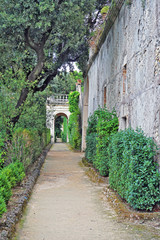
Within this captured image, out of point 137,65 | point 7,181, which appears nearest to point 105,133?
point 137,65

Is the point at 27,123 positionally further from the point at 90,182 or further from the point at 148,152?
the point at 148,152

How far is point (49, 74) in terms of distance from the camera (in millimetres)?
15211

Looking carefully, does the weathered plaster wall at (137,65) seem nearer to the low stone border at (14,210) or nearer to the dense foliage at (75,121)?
the low stone border at (14,210)

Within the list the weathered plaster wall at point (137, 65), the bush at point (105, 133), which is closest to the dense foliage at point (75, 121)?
the weathered plaster wall at point (137, 65)

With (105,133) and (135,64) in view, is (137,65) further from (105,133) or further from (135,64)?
(105,133)

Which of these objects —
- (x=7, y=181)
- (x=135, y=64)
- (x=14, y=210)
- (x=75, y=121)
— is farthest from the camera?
(x=75, y=121)

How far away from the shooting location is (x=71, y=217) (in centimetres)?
582

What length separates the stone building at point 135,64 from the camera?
19.5 feet

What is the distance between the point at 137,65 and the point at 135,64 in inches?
8.4

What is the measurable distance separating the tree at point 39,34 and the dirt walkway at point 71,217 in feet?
11.6

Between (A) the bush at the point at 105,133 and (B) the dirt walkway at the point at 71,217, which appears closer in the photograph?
(B) the dirt walkway at the point at 71,217

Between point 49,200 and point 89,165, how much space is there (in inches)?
268

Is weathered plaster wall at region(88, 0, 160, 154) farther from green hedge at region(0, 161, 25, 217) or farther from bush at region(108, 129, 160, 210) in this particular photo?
green hedge at region(0, 161, 25, 217)

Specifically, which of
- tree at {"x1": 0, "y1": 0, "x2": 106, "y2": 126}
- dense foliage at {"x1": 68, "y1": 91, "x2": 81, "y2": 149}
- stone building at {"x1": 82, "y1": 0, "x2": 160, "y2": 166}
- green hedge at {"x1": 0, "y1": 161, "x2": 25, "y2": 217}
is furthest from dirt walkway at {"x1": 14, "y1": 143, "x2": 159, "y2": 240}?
dense foliage at {"x1": 68, "y1": 91, "x2": 81, "y2": 149}
